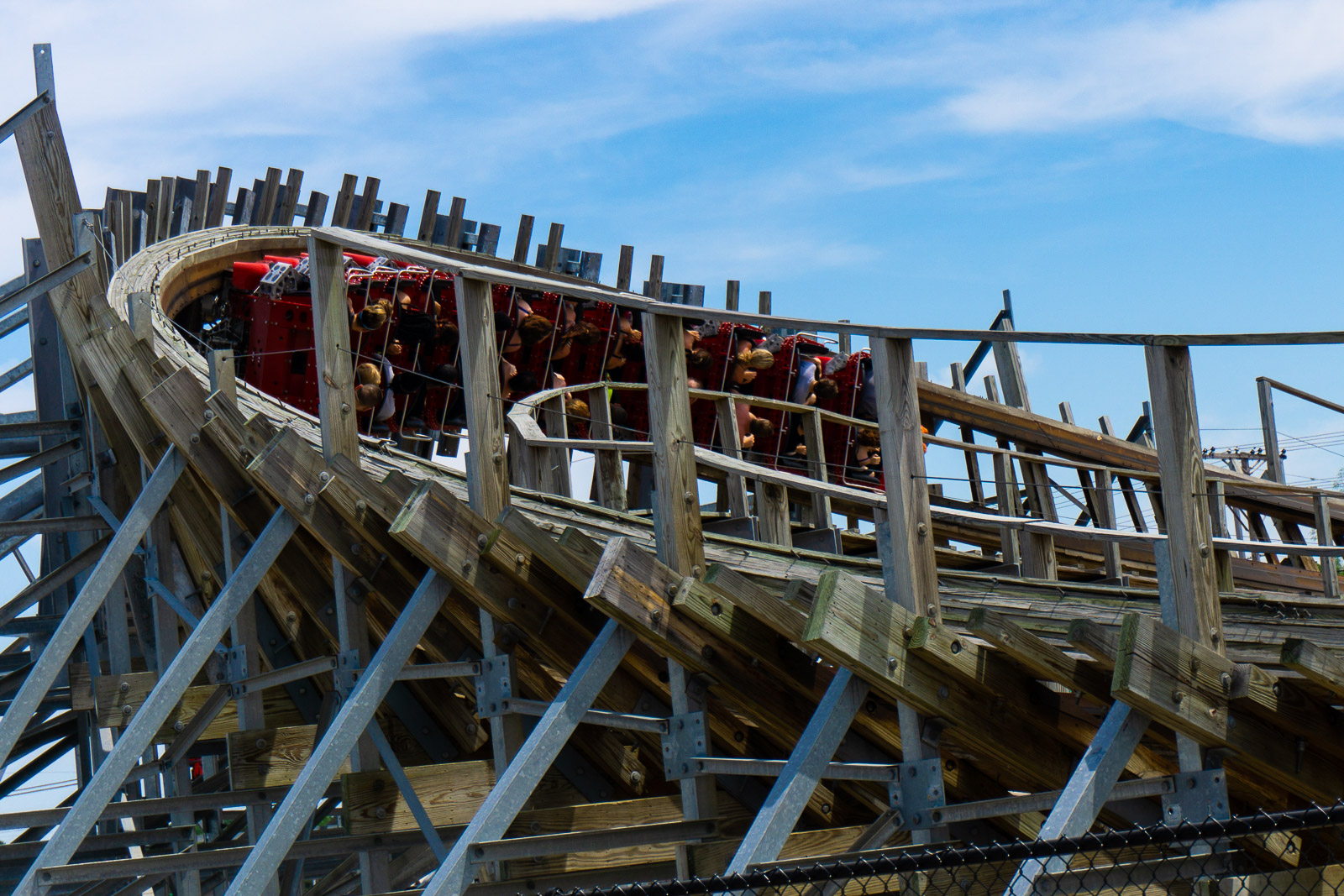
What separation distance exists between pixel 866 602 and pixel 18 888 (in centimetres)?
417

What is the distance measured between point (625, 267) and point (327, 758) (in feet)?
31.7

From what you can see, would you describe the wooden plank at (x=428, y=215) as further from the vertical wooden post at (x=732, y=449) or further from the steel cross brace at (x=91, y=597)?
the steel cross brace at (x=91, y=597)

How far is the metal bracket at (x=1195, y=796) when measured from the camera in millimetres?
4082

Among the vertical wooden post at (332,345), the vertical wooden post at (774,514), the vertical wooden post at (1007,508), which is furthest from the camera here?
the vertical wooden post at (1007,508)

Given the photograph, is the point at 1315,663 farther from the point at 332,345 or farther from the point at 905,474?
the point at 332,345

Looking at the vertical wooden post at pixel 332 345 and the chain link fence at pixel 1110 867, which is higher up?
the vertical wooden post at pixel 332 345

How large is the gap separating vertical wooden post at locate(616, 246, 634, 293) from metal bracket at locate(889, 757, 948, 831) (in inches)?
410

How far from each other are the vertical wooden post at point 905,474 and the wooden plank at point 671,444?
76 centimetres

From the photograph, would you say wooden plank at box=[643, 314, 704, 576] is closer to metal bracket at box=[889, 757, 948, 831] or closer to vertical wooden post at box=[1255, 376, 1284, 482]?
metal bracket at box=[889, 757, 948, 831]

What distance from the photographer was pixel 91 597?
6.97m

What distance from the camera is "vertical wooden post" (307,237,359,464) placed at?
19.9ft

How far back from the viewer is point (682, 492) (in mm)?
5047

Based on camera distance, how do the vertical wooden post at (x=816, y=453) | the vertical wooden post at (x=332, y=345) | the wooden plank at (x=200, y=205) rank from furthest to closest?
the wooden plank at (x=200, y=205)
the vertical wooden post at (x=816, y=453)
the vertical wooden post at (x=332, y=345)

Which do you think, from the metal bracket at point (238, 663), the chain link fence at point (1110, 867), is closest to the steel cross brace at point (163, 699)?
the metal bracket at point (238, 663)
